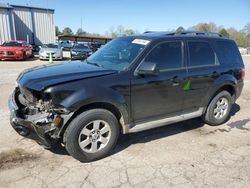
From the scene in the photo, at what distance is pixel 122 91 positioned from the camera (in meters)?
3.54

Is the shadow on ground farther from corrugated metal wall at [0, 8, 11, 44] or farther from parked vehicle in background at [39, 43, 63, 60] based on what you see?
corrugated metal wall at [0, 8, 11, 44]

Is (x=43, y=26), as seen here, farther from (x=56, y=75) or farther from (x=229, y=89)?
(x=56, y=75)

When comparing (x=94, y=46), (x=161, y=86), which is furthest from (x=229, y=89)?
(x=94, y=46)

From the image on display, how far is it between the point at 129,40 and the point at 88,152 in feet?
6.98

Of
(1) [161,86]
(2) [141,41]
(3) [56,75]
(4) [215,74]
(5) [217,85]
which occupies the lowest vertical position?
(5) [217,85]

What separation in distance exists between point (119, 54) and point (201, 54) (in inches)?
63.6

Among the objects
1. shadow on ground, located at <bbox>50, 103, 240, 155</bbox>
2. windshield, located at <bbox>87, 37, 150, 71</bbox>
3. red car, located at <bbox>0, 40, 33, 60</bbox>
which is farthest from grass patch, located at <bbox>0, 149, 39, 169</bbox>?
red car, located at <bbox>0, 40, 33, 60</bbox>

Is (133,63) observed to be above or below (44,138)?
above

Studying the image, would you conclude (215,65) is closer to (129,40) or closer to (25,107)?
(129,40)

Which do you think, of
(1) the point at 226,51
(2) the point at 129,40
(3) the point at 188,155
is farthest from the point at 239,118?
(2) the point at 129,40

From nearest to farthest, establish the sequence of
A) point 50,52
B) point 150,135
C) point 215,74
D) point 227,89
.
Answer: point 150,135, point 215,74, point 227,89, point 50,52

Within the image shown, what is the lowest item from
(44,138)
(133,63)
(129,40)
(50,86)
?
(44,138)

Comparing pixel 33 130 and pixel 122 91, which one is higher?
pixel 122 91

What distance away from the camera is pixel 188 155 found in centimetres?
379
